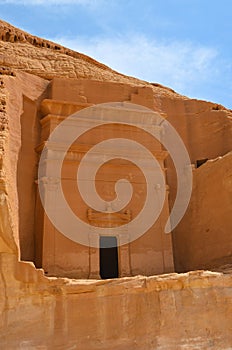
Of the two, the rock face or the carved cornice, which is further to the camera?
the carved cornice

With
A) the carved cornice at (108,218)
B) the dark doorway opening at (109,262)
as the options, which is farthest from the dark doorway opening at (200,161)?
the dark doorway opening at (109,262)

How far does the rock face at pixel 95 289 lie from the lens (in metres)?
10.6

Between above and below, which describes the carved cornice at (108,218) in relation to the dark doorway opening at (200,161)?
below

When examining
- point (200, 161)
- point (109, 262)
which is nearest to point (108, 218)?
point (109, 262)

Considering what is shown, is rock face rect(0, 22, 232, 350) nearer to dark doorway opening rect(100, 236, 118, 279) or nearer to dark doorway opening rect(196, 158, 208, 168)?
dark doorway opening rect(196, 158, 208, 168)

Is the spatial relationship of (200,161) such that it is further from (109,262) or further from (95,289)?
(95,289)

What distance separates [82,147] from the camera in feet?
47.0

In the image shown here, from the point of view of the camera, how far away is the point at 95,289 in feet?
36.3

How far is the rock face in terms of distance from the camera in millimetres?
10578

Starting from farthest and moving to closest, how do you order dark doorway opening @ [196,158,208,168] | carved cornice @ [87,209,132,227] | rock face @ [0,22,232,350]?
dark doorway opening @ [196,158,208,168], carved cornice @ [87,209,132,227], rock face @ [0,22,232,350]

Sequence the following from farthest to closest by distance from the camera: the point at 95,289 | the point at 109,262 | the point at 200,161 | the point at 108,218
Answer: the point at 200,161, the point at 109,262, the point at 108,218, the point at 95,289

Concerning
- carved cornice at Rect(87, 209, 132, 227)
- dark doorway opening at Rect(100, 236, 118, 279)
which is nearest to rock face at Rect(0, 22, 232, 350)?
carved cornice at Rect(87, 209, 132, 227)

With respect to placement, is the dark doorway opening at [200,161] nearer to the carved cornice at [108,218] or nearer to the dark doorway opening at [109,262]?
the carved cornice at [108,218]

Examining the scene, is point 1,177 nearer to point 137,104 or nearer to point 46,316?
point 46,316
